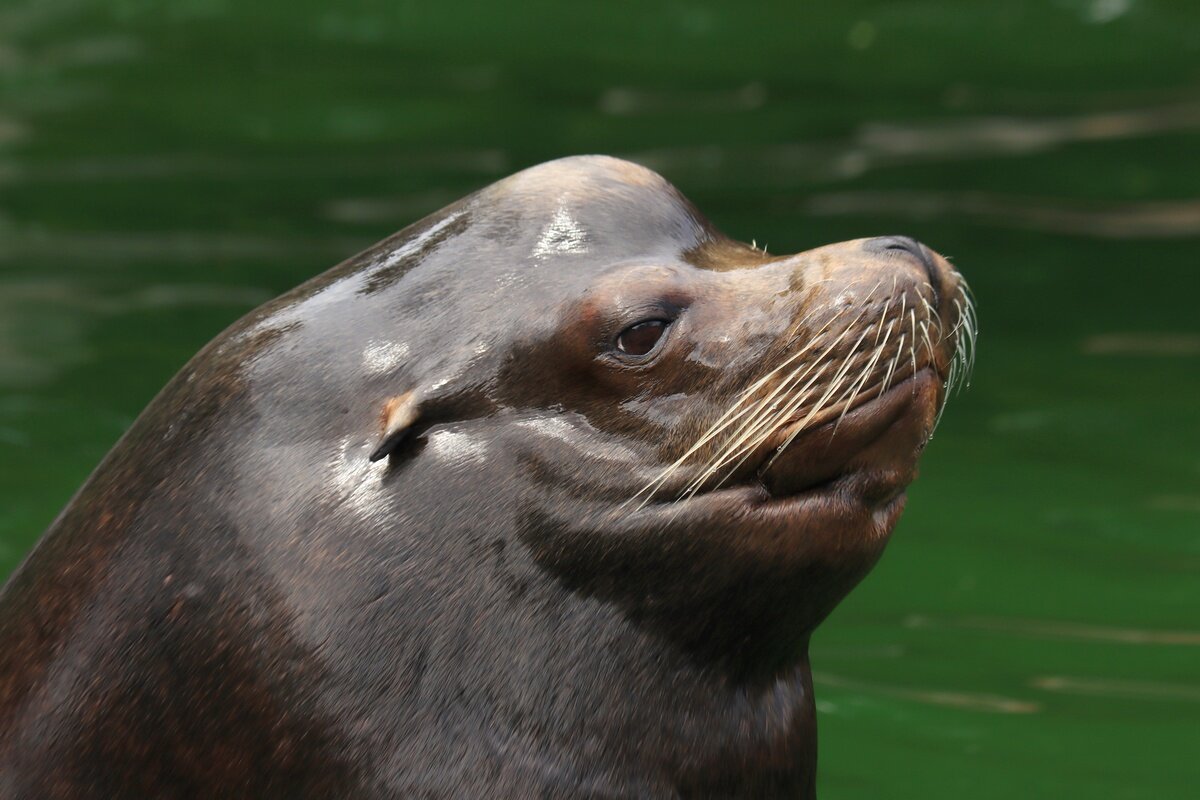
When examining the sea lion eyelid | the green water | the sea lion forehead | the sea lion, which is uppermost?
the sea lion forehead

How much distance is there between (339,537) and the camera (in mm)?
3975

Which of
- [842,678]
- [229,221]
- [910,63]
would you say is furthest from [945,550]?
[229,221]

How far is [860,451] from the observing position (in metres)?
4.09

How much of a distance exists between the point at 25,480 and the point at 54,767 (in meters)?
4.34

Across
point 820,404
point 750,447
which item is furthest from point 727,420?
point 820,404

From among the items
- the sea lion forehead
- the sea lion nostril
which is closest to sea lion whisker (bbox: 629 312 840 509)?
the sea lion nostril

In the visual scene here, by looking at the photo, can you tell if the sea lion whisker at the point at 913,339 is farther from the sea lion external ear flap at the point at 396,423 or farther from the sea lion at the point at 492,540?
the sea lion external ear flap at the point at 396,423

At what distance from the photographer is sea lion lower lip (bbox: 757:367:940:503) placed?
4059mm

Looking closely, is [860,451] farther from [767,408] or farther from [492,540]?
[492,540]

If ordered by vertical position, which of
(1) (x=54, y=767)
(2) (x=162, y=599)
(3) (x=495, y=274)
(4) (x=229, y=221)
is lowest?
(4) (x=229, y=221)

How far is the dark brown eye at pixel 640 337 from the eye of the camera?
13.5 feet

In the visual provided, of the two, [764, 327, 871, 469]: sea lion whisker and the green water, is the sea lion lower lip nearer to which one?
[764, 327, 871, 469]: sea lion whisker

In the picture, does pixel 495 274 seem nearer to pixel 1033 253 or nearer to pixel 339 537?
pixel 339 537

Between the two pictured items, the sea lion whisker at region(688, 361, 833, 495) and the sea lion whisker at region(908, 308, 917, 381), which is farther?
the sea lion whisker at region(908, 308, 917, 381)
